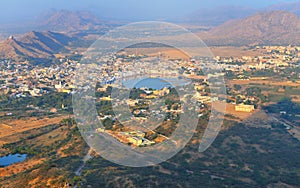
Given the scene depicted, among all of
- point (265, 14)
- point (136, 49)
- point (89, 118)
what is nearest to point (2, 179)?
point (89, 118)

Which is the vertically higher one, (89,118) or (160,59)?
(160,59)

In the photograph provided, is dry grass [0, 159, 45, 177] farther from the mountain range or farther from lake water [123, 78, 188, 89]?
the mountain range

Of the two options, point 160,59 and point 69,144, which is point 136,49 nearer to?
point 160,59

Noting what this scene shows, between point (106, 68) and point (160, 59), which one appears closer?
point (106, 68)

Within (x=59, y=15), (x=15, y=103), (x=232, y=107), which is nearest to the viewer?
(x=232, y=107)

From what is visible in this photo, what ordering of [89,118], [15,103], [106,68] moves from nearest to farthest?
[89,118]
[15,103]
[106,68]

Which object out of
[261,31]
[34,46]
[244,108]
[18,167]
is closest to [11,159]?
[18,167]

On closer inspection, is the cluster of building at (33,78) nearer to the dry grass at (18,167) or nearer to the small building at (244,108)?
the small building at (244,108)
